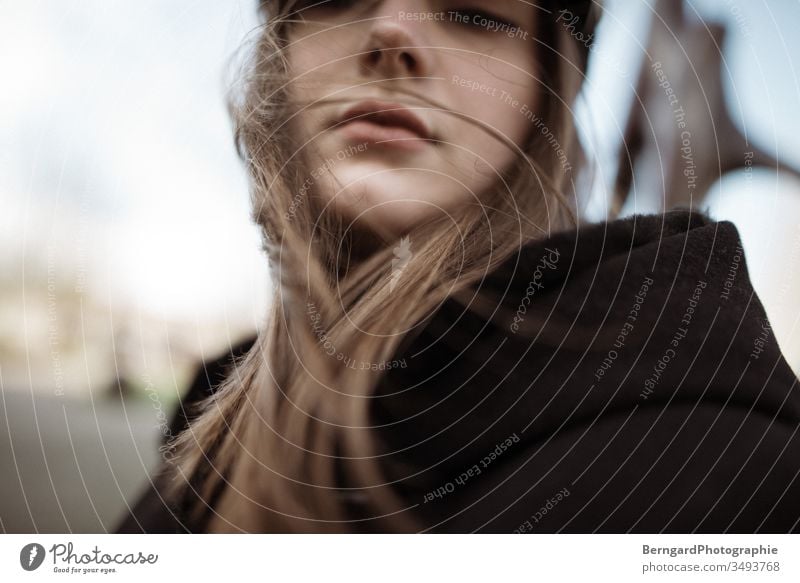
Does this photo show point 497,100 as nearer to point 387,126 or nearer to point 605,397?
point 387,126

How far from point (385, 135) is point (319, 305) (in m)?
0.12

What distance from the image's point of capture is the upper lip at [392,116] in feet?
1.34

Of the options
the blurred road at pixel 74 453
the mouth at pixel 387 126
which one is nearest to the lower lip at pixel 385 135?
the mouth at pixel 387 126

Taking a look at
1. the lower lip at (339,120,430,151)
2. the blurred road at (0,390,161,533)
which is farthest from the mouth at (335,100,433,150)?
the blurred road at (0,390,161,533)

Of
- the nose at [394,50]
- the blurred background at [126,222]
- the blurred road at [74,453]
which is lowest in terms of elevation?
the blurred road at [74,453]

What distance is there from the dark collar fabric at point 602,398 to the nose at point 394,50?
138 mm

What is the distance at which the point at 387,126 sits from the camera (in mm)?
408

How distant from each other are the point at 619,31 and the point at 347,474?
13.4 inches

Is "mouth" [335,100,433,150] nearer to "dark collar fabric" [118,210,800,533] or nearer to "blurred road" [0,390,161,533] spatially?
"dark collar fabric" [118,210,800,533]

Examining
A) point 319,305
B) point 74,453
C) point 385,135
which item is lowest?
point 74,453

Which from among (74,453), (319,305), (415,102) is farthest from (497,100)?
(74,453)

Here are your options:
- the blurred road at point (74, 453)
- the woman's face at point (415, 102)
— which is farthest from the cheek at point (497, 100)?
the blurred road at point (74, 453)

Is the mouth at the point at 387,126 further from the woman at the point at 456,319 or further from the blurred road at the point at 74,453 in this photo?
the blurred road at the point at 74,453

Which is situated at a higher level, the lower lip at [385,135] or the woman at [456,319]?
the lower lip at [385,135]
